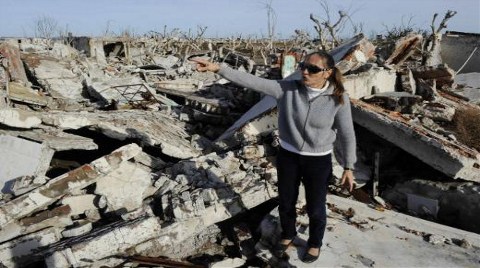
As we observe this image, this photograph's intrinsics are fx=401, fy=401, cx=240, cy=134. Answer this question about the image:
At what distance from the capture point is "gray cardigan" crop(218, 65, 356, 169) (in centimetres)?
269

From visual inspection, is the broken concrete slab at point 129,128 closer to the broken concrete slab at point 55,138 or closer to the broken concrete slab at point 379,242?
the broken concrete slab at point 55,138

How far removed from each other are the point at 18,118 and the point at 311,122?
13.0 feet

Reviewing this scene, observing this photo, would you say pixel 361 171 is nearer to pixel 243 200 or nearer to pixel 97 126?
pixel 243 200

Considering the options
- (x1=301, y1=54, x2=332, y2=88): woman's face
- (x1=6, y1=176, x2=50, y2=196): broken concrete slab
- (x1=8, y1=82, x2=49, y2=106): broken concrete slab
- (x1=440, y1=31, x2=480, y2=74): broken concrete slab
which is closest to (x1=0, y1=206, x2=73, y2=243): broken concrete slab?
(x1=6, y1=176, x2=50, y2=196): broken concrete slab

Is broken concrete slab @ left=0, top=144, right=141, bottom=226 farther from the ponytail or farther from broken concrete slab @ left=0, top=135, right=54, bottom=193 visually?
the ponytail

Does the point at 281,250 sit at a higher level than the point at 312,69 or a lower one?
lower

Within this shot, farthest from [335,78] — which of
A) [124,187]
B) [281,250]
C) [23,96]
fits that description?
[23,96]

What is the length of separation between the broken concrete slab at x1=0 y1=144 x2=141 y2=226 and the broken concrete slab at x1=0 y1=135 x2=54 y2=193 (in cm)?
66

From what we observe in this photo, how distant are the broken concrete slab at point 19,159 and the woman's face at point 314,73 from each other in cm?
349

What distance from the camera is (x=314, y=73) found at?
8.61ft

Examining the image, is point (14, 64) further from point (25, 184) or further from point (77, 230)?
point (77, 230)

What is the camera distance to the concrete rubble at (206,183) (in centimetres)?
354

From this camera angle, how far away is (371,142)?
5.23 m

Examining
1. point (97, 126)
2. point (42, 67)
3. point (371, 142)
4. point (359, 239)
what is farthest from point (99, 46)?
point (359, 239)
